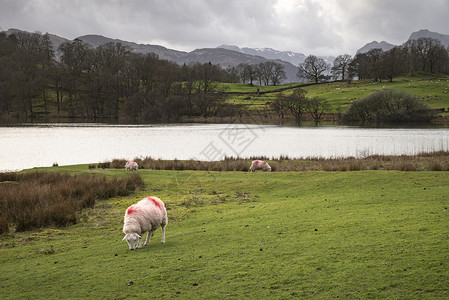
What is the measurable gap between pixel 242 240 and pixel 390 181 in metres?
10.4

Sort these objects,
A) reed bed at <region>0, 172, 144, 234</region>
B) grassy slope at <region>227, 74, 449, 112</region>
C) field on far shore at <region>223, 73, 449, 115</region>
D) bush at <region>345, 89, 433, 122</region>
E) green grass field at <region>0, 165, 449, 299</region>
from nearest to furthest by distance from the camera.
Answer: green grass field at <region>0, 165, 449, 299</region>
reed bed at <region>0, 172, 144, 234</region>
bush at <region>345, 89, 433, 122</region>
grassy slope at <region>227, 74, 449, 112</region>
field on far shore at <region>223, 73, 449, 115</region>

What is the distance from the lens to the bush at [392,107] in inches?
3073

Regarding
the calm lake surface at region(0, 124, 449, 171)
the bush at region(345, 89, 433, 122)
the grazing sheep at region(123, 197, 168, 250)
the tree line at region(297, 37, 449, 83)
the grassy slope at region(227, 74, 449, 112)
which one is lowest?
the grazing sheep at region(123, 197, 168, 250)

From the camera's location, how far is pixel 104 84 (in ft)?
335

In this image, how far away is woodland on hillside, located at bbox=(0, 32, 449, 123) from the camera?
97.8m

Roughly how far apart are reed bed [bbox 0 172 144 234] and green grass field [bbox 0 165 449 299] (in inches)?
29.4

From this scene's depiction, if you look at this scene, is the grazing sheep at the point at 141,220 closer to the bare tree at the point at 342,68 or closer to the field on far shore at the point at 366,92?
the field on far shore at the point at 366,92

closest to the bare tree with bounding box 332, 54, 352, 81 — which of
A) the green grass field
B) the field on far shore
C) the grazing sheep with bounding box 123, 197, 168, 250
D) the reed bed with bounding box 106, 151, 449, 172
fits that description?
the field on far shore

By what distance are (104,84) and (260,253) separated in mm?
104175

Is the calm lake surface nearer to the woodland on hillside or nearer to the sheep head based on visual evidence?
the sheep head

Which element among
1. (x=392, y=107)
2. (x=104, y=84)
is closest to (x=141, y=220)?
(x=392, y=107)

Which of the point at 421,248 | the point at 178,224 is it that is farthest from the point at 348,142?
the point at 421,248

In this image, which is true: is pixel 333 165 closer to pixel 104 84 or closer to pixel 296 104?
pixel 296 104

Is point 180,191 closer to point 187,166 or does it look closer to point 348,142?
point 187,166
